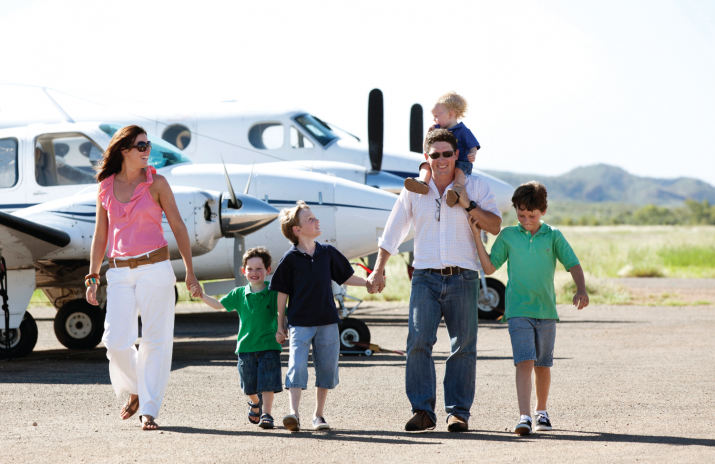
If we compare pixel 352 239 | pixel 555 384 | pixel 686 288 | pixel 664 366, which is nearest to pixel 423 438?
pixel 555 384

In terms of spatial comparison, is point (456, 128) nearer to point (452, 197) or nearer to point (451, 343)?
point (452, 197)

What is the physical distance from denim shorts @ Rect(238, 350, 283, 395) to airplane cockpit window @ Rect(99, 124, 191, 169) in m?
5.76

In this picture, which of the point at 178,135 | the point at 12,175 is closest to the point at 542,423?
the point at 12,175

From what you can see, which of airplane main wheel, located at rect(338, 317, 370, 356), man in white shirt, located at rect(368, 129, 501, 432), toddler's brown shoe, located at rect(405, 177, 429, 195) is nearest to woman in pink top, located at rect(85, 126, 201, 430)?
man in white shirt, located at rect(368, 129, 501, 432)

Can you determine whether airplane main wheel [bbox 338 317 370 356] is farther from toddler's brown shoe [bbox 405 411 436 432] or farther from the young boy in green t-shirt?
toddler's brown shoe [bbox 405 411 436 432]

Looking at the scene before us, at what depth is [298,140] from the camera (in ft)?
46.2

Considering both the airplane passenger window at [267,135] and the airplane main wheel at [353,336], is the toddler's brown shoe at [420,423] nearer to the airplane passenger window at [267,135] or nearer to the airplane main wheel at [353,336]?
the airplane main wheel at [353,336]

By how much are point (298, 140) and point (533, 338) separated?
9.31 m

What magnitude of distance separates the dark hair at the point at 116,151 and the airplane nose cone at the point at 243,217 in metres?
3.60

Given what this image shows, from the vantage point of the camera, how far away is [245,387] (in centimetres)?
554

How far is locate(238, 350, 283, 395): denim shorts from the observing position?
215 inches

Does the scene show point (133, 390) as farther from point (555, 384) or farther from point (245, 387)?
point (555, 384)

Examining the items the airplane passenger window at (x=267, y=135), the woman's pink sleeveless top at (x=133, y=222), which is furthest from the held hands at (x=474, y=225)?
the airplane passenger window at (x=267, y=135)

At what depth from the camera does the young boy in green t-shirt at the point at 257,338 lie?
18.0 ft
